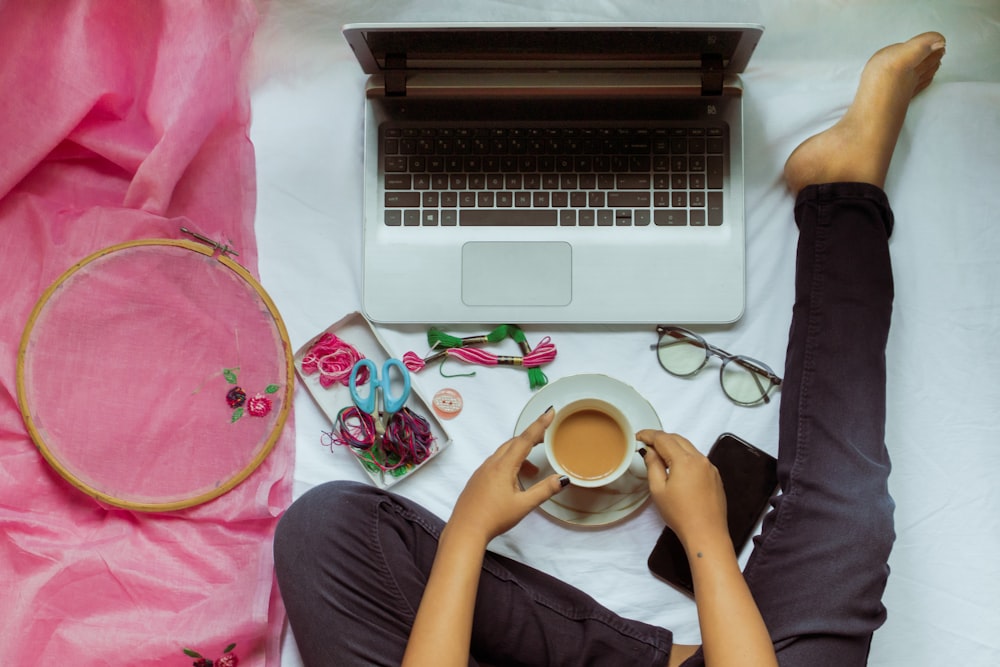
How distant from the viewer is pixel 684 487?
2.61 ft

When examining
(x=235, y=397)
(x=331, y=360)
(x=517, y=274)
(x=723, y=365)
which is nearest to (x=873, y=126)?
(x=723, y=365)

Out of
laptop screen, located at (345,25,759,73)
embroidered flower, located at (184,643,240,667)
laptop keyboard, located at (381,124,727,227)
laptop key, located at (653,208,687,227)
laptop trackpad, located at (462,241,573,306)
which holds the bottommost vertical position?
embroidered flower, located at (184,643,240,667)

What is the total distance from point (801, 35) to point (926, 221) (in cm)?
24

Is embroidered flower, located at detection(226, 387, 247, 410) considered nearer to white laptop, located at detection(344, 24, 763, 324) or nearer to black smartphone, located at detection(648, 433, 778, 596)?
white laptop, located at detection(344, 24, 763, 324)

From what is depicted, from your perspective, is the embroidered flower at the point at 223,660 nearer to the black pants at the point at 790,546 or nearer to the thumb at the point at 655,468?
the black pants at the point at 790,546

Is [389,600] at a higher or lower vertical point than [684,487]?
lower

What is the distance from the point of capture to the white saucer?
87 cm

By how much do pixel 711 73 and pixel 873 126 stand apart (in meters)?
0.18

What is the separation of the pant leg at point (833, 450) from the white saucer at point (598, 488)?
0.43ft

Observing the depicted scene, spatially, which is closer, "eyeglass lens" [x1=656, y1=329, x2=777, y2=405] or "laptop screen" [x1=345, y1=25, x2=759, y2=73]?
"laptop screen" [x1=345, y1=25, x2=759, y2=73]

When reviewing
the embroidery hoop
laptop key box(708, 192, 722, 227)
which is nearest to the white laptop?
laptop key box(708, 192, 722, 227)

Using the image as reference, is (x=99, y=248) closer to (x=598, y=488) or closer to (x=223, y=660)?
(x=223, y=660)

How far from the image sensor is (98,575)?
33.6 inches

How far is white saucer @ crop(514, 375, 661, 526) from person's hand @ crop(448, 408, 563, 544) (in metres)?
0.05
